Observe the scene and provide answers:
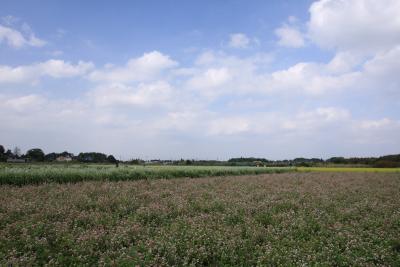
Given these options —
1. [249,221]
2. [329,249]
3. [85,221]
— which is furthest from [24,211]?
[329,249]

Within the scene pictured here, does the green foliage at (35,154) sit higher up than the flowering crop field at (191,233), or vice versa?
the green foliage at (35,154)

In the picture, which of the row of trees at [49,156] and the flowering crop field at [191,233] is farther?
the row of trees at [49,156]

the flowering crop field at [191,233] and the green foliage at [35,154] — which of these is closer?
the flowering crop field at [191,233]

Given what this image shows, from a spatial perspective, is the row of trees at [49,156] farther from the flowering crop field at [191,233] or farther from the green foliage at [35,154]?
the flowering crop field at [191,233]

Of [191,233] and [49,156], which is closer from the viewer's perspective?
[191,233]

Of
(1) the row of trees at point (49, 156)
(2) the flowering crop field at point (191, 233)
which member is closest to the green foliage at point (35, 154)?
(1) the row of trees at point (49, 156)

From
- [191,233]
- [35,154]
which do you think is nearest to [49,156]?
[35,154]

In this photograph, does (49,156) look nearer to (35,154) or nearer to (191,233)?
(35,154)

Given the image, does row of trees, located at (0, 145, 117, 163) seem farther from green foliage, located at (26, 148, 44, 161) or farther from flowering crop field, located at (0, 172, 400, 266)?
flowering crop field, located at (0, 172, 400, 266)

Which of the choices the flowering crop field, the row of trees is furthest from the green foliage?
the flowering crop field

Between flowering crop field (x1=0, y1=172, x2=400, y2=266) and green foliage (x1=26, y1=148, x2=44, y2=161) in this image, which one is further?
green foliage (x1=26, y1=148, x2=44, y2=161)

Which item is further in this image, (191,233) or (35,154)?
(35,154)

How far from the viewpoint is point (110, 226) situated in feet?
27.2

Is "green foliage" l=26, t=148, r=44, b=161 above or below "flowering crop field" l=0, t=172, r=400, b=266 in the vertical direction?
above
